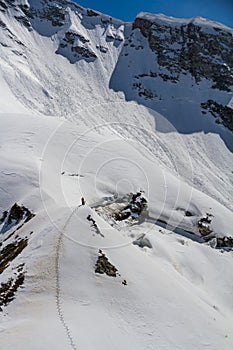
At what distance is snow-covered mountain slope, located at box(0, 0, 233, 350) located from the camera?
32.0 ft

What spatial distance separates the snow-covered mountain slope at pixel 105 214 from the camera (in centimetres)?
977

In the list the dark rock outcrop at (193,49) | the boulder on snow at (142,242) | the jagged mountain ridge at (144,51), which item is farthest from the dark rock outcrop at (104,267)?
the dark rock outcrop at (193,49)

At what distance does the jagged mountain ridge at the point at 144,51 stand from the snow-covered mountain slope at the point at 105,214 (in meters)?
0.93

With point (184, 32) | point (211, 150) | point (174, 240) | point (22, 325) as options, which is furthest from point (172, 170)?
point (184, 32)

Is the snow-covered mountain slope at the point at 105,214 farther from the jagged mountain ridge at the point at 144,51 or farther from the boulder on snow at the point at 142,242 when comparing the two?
the jagged mountain ridge at the point at 144,51

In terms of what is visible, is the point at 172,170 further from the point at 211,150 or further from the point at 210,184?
the point at 211,150

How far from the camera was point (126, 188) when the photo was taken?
966 inches

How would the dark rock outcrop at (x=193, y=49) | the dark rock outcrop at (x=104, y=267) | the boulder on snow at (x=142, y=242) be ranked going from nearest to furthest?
1. the dark rock outcrop at (x=104, y=267)
2. the boulder on snow at (x=142, y=242)
3. the dark rock outcrop at (x=193, y=49)

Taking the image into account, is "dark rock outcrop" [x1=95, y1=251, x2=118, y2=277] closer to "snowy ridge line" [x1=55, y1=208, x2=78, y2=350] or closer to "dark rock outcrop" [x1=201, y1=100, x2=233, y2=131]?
"snowy ridge line" [x1=55, y1=208, x2=78, y2=350]

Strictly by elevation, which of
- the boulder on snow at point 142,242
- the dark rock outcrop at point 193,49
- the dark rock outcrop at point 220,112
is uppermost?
the dark rock outcrop at point 193,49

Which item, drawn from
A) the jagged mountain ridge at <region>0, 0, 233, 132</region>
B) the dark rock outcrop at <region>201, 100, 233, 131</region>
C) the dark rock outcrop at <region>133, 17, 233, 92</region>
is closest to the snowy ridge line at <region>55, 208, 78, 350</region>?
the jagged mountain ridge at <region>0, 0, 233, 132</region>

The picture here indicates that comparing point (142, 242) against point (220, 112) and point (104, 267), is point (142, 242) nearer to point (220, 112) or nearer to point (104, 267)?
point (104, 267)

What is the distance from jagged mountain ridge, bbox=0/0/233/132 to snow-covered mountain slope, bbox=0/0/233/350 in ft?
3.04

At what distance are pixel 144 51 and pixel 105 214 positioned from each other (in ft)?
233
